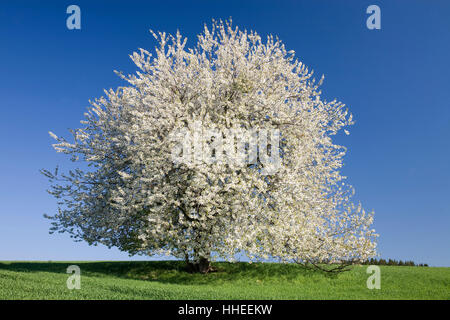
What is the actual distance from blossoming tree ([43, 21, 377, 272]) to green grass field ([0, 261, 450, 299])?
128 cm

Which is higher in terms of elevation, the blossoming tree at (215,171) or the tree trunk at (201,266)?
the blossoming tree at (215,171)

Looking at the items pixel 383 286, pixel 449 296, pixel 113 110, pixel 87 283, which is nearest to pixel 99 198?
pixel 113 110

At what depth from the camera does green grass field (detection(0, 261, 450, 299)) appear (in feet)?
42.8

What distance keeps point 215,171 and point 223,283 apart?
6.45 meters

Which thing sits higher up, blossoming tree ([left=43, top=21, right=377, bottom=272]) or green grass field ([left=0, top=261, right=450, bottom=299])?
blossoming tree ([left=43, top=21, right=377, bottom=272])

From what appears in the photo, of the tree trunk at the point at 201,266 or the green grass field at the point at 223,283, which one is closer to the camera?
the green grass field at the point at 223,283

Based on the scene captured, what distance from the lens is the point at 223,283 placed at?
758 inches

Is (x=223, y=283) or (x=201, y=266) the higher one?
(x=201, y=266)

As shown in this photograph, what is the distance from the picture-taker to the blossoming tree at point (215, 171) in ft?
58.5

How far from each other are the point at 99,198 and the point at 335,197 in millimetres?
14154

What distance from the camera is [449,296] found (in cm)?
1653

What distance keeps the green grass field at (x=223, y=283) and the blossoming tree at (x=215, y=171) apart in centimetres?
128

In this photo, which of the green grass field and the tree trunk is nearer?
the green grass field

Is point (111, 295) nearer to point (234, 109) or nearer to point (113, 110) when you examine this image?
point (234, 109)
